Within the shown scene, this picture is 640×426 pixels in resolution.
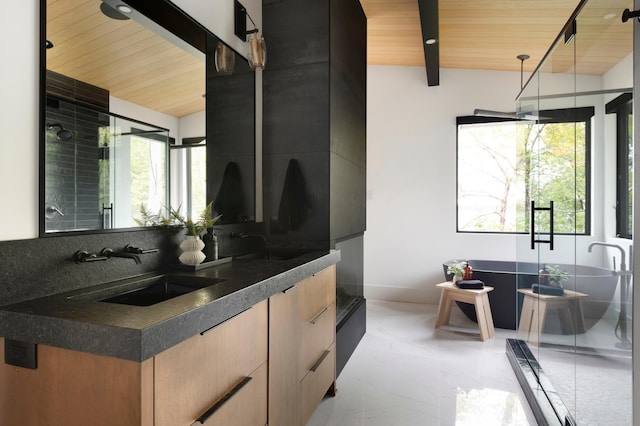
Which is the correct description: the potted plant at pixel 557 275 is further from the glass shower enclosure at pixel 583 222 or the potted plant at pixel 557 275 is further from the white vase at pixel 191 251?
the white vase at pixel 191 251

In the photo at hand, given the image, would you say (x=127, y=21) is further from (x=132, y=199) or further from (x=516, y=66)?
(x=516, y=66)

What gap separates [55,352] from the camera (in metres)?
1.00

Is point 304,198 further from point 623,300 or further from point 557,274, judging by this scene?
point 623,300

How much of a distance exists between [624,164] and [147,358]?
5.63ft

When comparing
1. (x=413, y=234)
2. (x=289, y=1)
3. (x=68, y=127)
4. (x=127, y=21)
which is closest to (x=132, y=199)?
(x=68, y=127)

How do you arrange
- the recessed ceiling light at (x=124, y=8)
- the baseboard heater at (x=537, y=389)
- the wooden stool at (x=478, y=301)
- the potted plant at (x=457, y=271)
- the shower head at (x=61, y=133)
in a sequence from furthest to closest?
the potted plant at (x=457, y=271) → the wooden stool at (x=478, y=301) → the baseboard heater at (x=537, y=389) → the recessed ceiling light at (x=124, y=8) → the shower head at (x=61, y=133)

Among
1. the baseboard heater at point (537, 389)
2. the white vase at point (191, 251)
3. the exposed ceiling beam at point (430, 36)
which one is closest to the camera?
the white vase at point (191, 251)

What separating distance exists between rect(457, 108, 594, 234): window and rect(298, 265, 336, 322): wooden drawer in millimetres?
1303

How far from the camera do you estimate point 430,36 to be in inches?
139

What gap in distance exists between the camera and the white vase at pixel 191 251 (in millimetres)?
1799

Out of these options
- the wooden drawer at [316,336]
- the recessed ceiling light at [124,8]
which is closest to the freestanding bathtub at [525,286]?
the wooden drawer at [316,336]

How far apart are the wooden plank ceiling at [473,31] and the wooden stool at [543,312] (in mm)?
1247

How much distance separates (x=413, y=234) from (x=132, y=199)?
391cm

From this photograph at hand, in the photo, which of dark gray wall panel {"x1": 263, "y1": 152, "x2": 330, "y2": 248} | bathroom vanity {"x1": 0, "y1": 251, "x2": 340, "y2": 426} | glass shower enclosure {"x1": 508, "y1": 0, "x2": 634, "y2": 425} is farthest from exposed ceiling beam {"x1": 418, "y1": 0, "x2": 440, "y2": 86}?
bathroom vanity {"x1": 0, "y1": 251, "x2": 340, "y2": 426}
